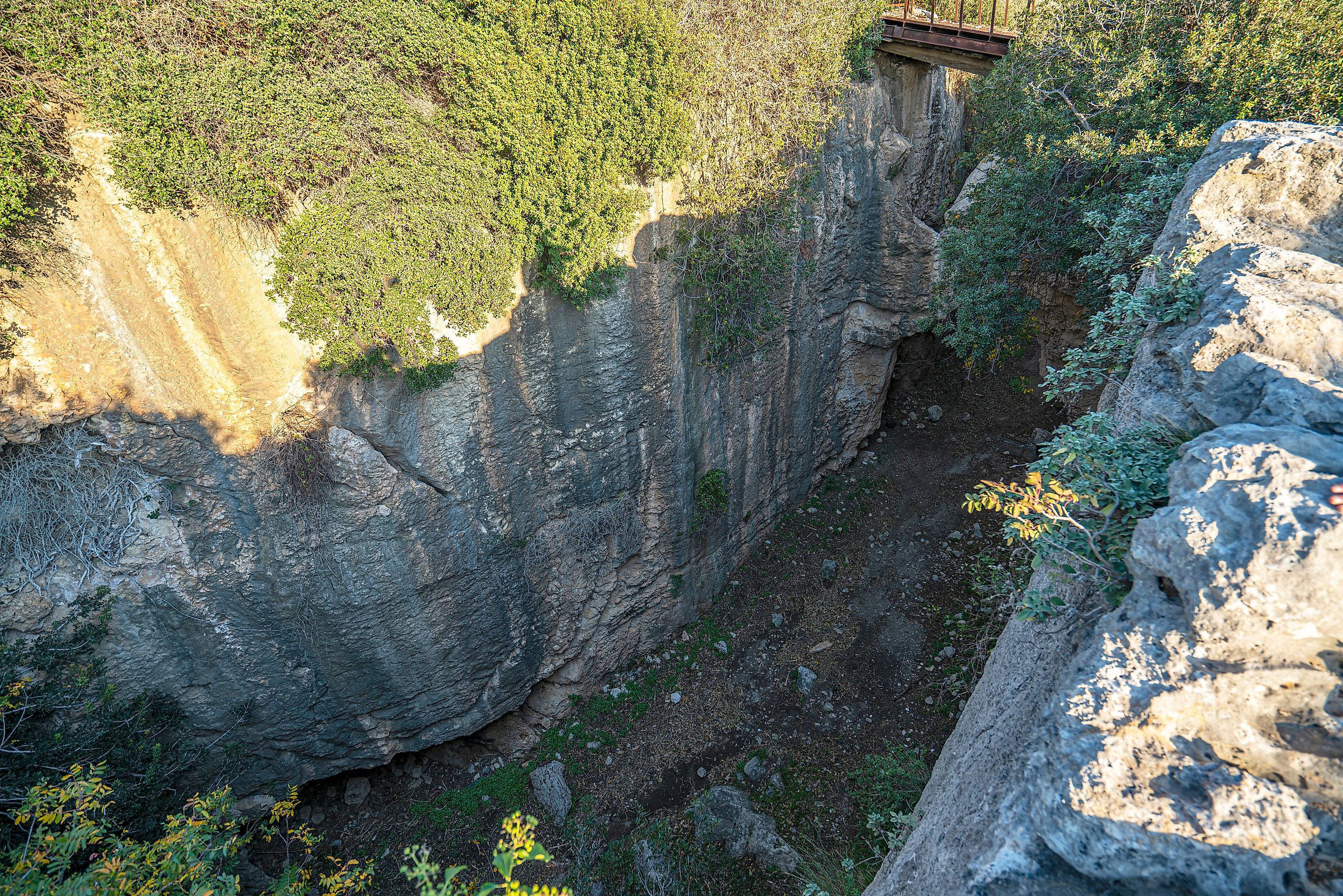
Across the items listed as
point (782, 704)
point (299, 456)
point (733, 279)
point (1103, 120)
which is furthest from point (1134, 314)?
point (299, 456)

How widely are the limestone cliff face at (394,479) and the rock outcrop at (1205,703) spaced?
645 centimetres

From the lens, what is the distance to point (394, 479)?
764 cm

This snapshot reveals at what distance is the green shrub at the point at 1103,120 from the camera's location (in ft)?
25.0

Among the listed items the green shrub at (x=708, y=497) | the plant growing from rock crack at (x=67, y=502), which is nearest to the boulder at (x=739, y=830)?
the green shrub at (x=708, y=497)

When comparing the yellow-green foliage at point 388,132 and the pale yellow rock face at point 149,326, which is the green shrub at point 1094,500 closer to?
the yellow-green foliage at point 388,132

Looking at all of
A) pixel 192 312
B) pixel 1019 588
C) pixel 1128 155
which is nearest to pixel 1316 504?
pixel 1019 588

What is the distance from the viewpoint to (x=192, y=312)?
6453mm

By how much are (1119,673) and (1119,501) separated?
143 cm

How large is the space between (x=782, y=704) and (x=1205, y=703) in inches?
301

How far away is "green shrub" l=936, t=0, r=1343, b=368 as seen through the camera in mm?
7629

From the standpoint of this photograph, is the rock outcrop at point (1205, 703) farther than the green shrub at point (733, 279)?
No

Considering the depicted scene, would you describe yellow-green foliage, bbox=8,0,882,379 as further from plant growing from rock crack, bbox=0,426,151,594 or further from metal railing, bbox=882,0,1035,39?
metal railing, bbox=882,0,1035,39

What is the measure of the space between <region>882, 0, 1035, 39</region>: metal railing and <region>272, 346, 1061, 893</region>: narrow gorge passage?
8.20 meters

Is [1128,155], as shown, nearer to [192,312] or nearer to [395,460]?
[395,460]
